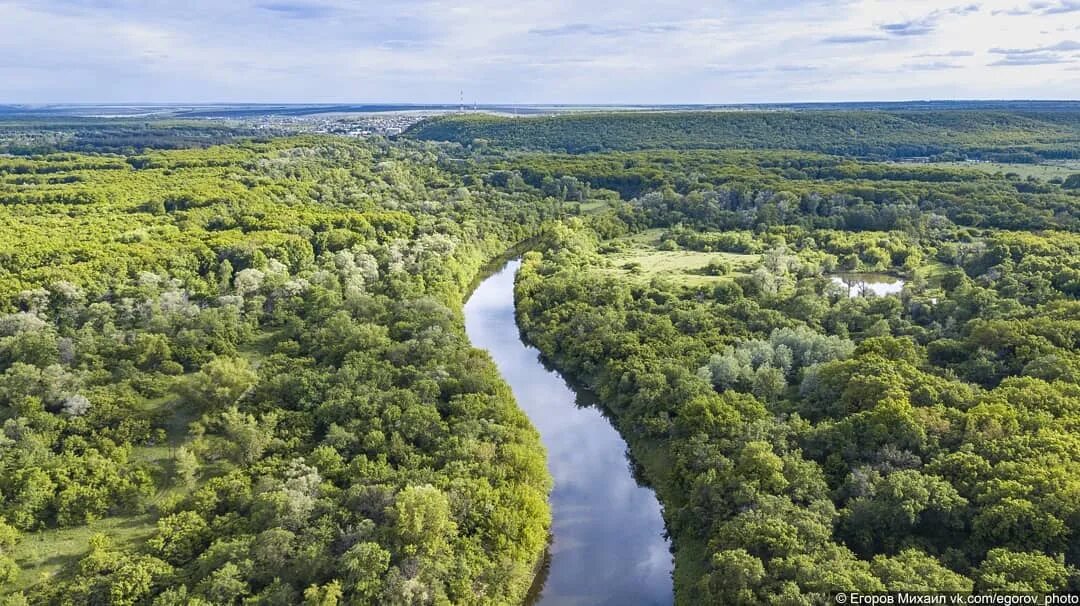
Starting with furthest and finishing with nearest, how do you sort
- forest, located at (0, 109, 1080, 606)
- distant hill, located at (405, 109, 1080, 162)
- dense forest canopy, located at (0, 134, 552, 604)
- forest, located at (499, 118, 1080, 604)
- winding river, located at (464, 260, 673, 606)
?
distant hill, located at (405, 109, 1080, 162)
winding river, located at (464, 260, 673, 606)
dense forest canopy, located at (0, 134, 552, 604)
forest, located at (0, 109, 1080, 606)
forest, located at (499, 118, 1080, 604)

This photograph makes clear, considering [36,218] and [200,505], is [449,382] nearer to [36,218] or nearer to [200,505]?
[200,505]

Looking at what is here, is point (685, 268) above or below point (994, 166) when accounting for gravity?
below

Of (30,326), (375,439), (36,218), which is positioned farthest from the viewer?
(36,218)

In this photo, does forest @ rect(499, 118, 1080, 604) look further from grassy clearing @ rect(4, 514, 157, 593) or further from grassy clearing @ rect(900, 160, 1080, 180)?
grassy clearing @ rect(900, 160, 1080, 180)

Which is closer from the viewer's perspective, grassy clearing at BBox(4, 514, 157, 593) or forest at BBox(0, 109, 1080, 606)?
forest at BBox(0, 109, 1080, 606)

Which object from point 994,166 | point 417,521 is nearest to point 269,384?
point 417,521

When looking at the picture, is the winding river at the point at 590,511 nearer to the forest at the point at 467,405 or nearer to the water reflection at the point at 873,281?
the forest at the point at 467,405

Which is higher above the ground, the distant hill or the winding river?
the distant hill

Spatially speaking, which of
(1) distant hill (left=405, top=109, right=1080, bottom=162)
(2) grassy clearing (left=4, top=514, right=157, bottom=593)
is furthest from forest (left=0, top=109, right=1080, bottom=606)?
(1) distant hill (left=405, top=109, right=1080, bottom=162)
